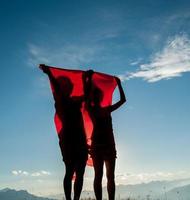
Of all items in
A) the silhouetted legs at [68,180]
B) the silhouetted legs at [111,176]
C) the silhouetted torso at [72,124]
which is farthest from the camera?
the silhouetted legs at [111,176]

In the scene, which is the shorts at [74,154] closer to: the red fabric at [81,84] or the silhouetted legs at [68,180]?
the silhouetted legs at [68,180]

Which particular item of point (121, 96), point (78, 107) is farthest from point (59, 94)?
point (121, 96)

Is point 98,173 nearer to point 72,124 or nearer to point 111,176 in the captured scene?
point 111,176

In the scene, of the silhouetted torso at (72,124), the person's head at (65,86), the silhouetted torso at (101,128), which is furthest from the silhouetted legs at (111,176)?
the person's head at (65,86)

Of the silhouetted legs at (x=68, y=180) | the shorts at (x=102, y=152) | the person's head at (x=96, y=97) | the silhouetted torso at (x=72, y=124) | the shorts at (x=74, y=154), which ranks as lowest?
the silhouetted legs at (x=68, y=180)

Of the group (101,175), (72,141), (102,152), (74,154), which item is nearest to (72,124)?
(72,141)

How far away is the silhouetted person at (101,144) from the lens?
10047 mm

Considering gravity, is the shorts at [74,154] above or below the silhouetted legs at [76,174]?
above

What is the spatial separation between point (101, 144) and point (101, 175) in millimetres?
785

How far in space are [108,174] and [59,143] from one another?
156cm

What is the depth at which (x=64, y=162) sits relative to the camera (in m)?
9.44

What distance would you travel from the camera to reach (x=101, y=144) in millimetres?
10156

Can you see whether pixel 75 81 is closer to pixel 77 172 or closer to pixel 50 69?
pixel 50 69

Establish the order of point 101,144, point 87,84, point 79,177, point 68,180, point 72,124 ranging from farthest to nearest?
point 87,84, point 101,144, point 72,124, point 79,177, point 68,180
